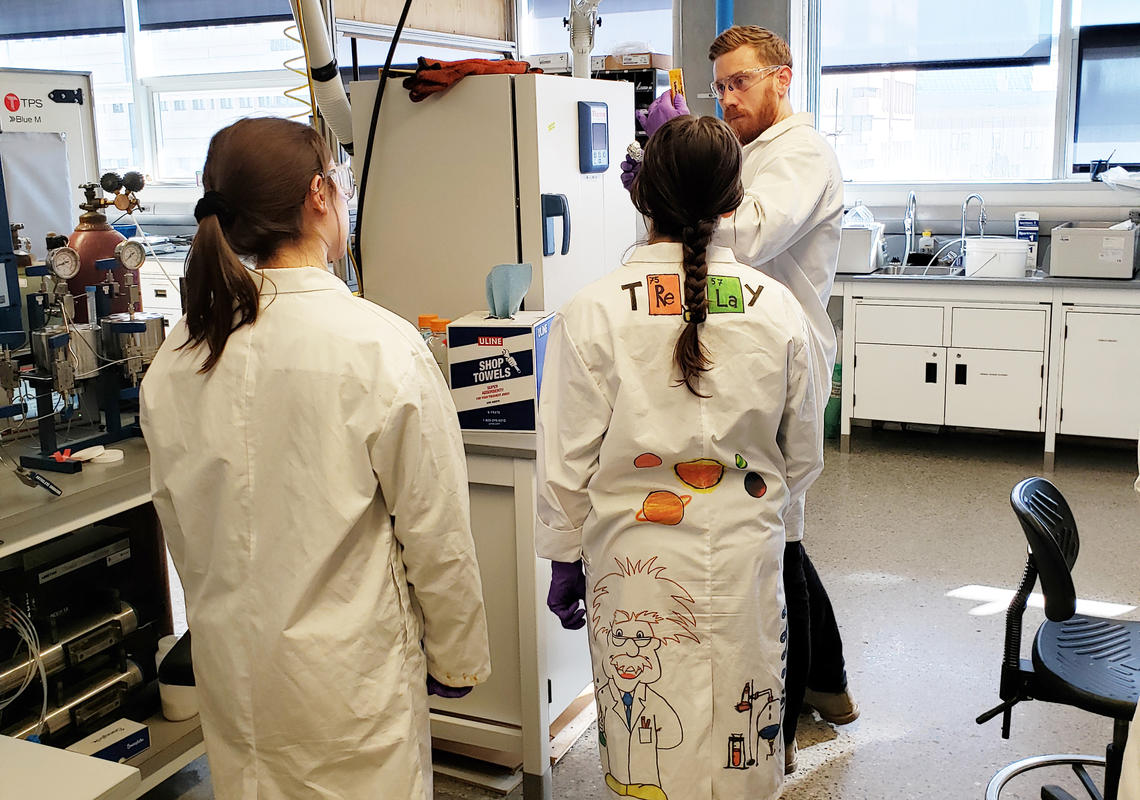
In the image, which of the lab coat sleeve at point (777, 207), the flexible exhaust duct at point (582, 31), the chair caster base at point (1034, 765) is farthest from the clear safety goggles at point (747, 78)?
the chair caster base at point (1034, 765)

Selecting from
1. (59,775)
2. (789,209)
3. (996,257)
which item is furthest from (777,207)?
(996,257)

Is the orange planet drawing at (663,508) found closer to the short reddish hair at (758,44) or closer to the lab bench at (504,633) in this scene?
the lab bench at (504,633)

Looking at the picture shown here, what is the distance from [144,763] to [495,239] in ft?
4.36

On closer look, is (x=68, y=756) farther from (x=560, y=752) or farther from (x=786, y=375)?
(x=560, y=752)

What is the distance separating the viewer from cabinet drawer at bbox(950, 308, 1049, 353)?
4402mm

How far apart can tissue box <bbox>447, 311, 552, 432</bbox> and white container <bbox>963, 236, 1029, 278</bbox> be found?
303 centimetres

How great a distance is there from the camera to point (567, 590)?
5.79 feet

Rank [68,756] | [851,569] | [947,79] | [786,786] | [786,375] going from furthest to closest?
1. [947,79]
2. [851,569]
3. [786,786]
4. [786,375]
5. [68,756]

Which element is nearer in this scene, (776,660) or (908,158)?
(776,660)

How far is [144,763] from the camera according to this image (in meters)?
2.16

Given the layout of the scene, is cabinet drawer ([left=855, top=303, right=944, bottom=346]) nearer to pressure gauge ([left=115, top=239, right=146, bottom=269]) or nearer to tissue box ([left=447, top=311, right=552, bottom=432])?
tissue box ([left=447, top=311, right=552, bottom=432])

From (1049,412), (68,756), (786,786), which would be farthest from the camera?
(1049,412)

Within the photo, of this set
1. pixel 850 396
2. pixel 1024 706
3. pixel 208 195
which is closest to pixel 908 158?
pixel 850 396

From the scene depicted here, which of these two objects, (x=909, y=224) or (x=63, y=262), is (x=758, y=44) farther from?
(x=909, y=224)
